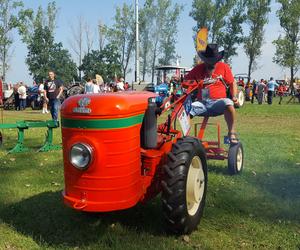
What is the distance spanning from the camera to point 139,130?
143 inches

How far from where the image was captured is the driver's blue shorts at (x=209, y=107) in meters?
5.71

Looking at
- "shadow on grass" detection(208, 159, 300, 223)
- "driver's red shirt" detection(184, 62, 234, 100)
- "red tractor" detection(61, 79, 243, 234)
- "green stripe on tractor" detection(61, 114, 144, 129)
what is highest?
"driver's red shirt" detection(184, 62, 234, 100)

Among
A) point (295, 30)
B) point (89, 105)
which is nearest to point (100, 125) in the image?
point (89, 105)

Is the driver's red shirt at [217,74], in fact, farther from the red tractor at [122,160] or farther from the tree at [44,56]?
the tree at [44,56]

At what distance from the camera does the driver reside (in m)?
5.68

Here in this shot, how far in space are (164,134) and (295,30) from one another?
42.1m

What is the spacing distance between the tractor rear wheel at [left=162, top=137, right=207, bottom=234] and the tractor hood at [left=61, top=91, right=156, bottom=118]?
53 centimetres

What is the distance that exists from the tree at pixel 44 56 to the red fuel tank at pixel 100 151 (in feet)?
130

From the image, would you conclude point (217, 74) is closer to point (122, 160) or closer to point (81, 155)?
point (122, 160)

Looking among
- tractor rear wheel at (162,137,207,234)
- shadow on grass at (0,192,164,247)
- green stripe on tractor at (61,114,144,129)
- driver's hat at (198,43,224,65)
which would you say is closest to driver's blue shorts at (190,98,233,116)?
driver's hat at (198,43,224,65)

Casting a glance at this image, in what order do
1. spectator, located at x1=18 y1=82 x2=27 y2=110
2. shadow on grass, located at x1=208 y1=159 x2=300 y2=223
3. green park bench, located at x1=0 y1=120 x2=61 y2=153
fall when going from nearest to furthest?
shadow on grass, located at x1=208 y1=159 x2=300 y2=223, green park bench, located at x1=0 y1=120 x2=61 y2=153, spectator, located at x1=18 y1=82 x2=27 y2=110

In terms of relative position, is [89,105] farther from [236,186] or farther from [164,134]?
[236,186]

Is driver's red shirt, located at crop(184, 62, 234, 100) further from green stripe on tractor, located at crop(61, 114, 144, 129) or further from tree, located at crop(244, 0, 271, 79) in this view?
tree, located at crop(244, 0, 271, 79)

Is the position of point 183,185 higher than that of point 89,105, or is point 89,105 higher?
point 89,105
